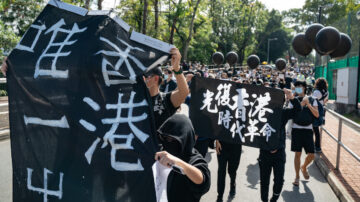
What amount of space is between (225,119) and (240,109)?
0.94 feet

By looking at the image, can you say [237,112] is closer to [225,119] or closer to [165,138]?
[225,119]

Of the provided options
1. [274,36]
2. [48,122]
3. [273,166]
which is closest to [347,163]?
[273,166]

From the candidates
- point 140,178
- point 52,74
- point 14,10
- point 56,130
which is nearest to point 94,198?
point 140,178

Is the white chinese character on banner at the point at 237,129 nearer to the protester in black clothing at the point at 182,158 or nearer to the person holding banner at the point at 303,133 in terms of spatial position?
the person holding banner at the point at 303,133

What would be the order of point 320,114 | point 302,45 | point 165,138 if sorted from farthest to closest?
point 302,45
point 320,114
point 165,138

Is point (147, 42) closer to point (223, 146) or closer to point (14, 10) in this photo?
point (223, 146)

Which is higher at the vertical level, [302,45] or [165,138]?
[302,45]

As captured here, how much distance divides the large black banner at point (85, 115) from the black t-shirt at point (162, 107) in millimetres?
804

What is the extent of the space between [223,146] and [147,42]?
9.15ft

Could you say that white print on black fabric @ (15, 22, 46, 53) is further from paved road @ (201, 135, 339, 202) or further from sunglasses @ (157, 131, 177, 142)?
paved road @ (201, 135, 339, 202)

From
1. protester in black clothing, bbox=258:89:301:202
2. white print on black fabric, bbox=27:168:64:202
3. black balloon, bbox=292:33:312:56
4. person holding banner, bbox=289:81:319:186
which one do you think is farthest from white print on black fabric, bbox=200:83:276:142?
black balloon, bbox=292:33:312:56

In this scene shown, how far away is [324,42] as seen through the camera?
368 inches

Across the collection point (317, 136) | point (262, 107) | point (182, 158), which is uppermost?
point (262, 107)

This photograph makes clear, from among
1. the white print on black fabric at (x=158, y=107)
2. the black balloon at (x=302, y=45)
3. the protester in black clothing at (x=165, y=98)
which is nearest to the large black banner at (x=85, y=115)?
the protester in black clothing at (x=165, y=98)
